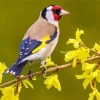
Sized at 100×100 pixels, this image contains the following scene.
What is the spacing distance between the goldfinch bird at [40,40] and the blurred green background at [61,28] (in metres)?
1.06

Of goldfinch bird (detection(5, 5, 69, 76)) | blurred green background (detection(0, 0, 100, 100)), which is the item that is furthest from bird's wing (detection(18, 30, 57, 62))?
blurred green background (detection(0, 0, 100, 100))

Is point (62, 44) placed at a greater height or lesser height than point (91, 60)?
lesser

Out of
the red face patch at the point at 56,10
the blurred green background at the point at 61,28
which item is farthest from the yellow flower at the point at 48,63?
the blurred green background at the point at 61,28

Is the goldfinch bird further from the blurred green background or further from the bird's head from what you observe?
the blurred green background

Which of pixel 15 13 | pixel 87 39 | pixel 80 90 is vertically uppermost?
pixel 15 13

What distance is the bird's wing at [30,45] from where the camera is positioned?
3.44 feet

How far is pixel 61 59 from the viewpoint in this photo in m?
2.36

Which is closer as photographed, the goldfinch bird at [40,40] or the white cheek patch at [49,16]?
the goldfinch bird at [40,40]

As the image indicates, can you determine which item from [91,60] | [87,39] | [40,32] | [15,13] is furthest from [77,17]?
[91,60]

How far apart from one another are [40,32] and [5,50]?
1.20 m

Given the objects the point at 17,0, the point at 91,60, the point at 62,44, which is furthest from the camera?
the point at 17,0

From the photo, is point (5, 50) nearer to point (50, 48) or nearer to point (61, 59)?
point (61, 59)

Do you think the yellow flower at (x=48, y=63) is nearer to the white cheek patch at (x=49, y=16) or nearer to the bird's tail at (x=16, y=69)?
the bird's tail at (x=16, y=69)

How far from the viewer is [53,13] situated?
1.20 metres
